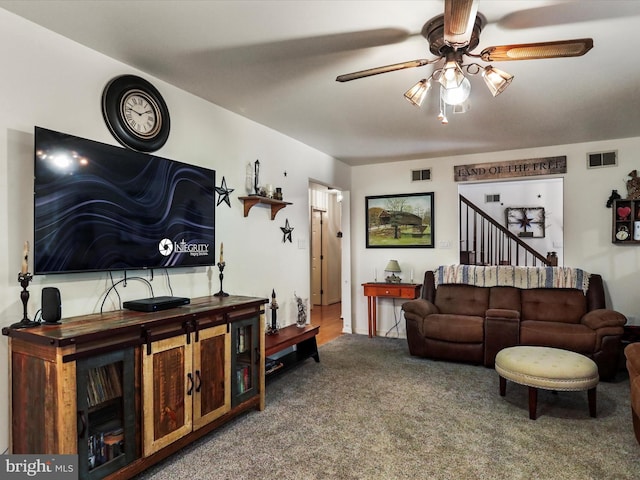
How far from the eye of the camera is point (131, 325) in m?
2.04

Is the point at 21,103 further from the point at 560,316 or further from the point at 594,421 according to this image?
the point at 560,316

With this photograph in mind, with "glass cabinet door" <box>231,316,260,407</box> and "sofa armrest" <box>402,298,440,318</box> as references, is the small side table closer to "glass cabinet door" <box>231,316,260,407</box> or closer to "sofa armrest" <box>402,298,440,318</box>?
"sofa armrest" <box>402,298,440,318</box>

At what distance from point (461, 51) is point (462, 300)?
3264 millimetres

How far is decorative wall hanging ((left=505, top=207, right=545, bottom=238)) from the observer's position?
786 centimetres

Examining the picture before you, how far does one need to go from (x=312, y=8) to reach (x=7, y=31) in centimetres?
156

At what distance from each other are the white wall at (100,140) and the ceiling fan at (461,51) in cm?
148

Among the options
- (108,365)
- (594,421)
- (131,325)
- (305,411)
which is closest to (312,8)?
(131,325)

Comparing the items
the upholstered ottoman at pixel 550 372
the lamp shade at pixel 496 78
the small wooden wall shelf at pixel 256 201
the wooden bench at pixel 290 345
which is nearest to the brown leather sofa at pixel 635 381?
the upholstered ottoman at pixel 550 372

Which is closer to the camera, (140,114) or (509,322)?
(140,114)

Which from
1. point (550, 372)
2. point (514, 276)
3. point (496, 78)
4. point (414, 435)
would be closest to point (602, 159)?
point (514, 276)

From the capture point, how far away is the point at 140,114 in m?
2.65

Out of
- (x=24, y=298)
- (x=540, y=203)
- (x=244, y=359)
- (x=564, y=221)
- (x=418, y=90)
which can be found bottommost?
(x=244, y=359)

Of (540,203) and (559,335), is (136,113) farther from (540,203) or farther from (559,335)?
(540,203)

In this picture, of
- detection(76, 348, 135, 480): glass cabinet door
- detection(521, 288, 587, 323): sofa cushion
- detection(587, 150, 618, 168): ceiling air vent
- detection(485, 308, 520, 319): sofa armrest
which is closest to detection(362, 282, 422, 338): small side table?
detection(485, 308, 520, 319): sofa armrest
